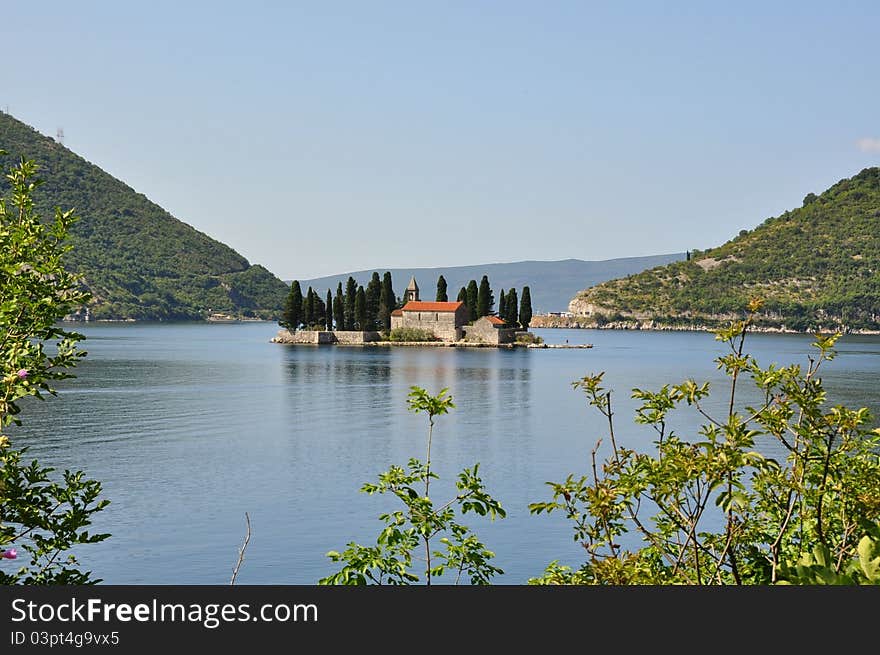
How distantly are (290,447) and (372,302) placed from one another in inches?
2899

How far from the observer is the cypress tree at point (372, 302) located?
347 feet

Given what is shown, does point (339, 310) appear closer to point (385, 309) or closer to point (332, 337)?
point (332, 337)

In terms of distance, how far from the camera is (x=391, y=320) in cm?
10900

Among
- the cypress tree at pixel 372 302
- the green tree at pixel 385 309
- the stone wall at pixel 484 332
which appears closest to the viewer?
the cypress tree at pixel 372 302

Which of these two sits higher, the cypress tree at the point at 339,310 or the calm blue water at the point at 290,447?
the cypress tree at the point at 339,310

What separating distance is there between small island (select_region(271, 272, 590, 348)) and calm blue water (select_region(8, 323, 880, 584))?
→ 28355 millimetres

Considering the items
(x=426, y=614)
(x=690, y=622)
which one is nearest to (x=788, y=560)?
(x=690, y=622)

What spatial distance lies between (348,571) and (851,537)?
3.24 metres

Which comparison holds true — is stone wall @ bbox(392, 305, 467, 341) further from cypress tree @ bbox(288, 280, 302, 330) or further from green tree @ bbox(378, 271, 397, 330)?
cypress tree @ bbox(288, 280, 302, 330)

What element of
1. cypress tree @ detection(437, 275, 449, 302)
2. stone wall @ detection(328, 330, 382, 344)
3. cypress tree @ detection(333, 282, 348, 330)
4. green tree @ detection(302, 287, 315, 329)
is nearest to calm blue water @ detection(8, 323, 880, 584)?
stone wall @ detection(328, 330, 382, 344)

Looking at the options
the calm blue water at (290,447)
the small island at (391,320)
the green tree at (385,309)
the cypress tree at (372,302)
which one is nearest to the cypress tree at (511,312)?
the small island at (391,320)

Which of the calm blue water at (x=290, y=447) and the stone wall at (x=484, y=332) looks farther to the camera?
the stone wall at (x=484, y=332)

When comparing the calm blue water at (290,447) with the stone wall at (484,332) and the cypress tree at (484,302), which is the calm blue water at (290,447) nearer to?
the stone wall at (484,332)

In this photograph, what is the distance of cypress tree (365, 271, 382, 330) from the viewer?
105812 millimetres
